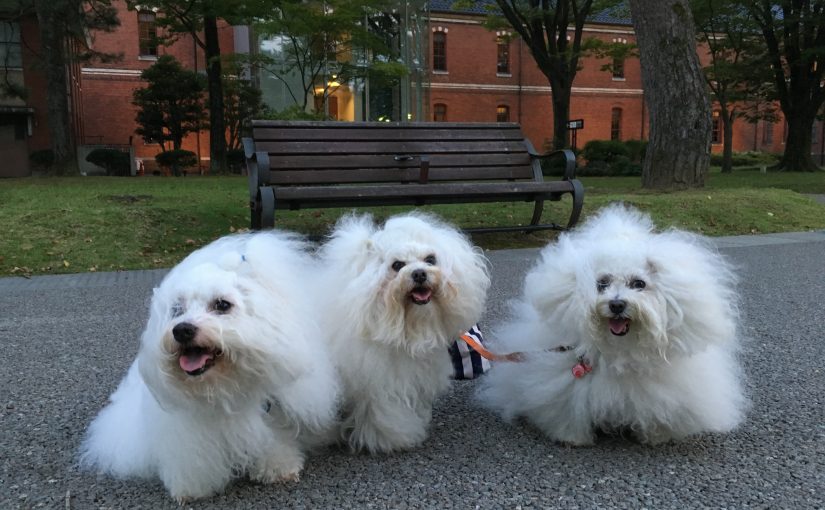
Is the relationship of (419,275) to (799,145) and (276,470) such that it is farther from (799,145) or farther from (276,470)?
(799,145)

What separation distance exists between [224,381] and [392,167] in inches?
212

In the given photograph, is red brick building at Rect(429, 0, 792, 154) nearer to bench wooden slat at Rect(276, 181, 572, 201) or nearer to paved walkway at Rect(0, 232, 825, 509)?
bench wooden slat at Rect(276, 181, 572, 201)

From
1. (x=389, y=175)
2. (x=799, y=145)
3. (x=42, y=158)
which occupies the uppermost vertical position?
(x=799, y=145)

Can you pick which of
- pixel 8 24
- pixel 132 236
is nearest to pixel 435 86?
pixel 8 24

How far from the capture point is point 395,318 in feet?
7.84

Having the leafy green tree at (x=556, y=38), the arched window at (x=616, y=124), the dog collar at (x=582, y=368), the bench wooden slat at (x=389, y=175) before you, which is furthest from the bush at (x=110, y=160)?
the arched window at (x=616, y=124)

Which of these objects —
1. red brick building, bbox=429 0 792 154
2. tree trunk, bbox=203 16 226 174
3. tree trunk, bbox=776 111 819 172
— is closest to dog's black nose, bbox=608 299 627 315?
tree trunk, bbox=203 16 226 174

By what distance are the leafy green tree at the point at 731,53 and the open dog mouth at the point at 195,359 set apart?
82.5 ft

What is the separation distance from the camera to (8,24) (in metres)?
25.5

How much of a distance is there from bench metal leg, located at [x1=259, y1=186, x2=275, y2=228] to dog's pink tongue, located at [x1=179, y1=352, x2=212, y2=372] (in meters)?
3.89

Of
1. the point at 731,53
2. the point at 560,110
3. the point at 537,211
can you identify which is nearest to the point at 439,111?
the point at 560,110

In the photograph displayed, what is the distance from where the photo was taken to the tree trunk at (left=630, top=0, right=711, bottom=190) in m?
9.45

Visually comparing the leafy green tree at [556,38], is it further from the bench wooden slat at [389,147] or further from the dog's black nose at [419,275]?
the dog's black nose at [419,275]

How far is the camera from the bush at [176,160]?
2608 cm
